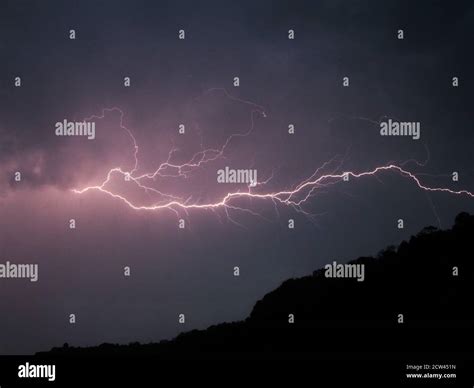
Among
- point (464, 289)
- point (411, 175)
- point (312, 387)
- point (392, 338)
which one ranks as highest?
point (411, 175)

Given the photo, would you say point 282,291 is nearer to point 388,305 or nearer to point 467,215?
point 388,305

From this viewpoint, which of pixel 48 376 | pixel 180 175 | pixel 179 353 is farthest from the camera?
pixel 180 175

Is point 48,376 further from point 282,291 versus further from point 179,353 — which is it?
point 282,291

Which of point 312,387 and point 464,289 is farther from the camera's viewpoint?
point 464,289

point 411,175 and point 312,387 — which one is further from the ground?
point 411,175

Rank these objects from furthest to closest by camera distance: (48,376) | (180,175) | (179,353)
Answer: (180,175) < (179,353) < (48,376)

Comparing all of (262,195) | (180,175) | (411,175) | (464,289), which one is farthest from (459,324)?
(180,175)
